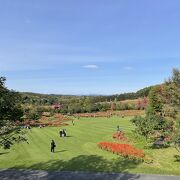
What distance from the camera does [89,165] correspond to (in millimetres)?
31688

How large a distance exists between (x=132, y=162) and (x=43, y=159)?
385 inches

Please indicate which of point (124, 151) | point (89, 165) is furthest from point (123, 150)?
point (89, 165)

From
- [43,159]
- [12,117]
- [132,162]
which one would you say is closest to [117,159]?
[132,162]

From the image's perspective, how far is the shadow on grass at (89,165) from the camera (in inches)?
1193

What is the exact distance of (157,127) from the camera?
4238cm

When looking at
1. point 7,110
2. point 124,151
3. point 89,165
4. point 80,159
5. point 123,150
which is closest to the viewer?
point 7,110

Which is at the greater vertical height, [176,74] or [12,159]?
[176,74]

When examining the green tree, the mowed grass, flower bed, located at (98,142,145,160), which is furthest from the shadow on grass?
the green tree

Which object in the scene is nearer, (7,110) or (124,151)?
(7,110)

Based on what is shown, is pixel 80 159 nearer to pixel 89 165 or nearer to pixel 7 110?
pixel 89 165

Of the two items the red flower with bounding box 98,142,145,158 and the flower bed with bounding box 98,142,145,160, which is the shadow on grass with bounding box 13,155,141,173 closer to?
the flower bed with bounding box 98,142,145,160

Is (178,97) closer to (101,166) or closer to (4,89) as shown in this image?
(101,166)

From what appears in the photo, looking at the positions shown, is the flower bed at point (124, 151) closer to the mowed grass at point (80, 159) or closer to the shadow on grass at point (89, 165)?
the mowed grass at point (80, 159)

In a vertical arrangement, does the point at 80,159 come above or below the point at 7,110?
below
